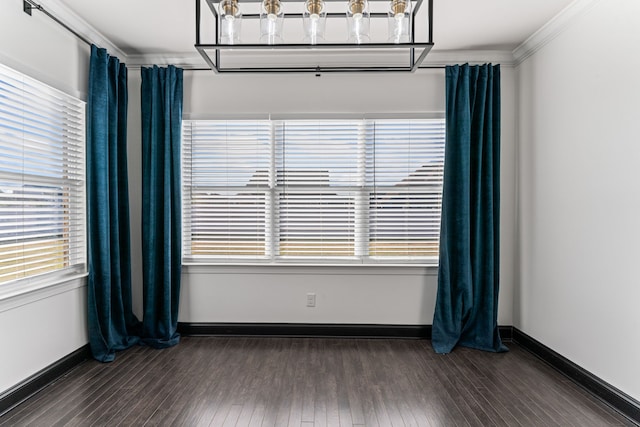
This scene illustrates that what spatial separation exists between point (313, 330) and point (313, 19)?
2.79m

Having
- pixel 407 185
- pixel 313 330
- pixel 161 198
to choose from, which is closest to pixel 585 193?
pixel 407 185

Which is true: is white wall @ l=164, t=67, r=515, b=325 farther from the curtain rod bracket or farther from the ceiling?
the curtain rod bracket

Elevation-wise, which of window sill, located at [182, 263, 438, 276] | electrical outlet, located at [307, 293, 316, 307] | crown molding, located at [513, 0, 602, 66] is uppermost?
crown molding, located at [513, 0, 602, 66]

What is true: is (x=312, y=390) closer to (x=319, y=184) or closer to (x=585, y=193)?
(x=319, y=184)

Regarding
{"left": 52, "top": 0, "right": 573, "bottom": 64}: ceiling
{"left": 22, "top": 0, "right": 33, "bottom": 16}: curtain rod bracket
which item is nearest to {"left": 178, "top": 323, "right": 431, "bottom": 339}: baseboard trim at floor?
{"left": 52, "top": 0, "right": 573, "bottom": 64}: ceiling

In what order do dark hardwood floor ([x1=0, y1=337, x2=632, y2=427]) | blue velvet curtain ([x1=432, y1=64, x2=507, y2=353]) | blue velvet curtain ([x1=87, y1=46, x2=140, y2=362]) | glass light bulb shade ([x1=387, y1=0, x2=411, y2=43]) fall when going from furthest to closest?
blue velvet curtain ([x1=432, y1=64, x2=507, y2=353])
blue velvet curtain ([x1=87, y1=46, x2=140, y2=362])
dark hardwood floor ([x1=0, y1=337, x2=632, y2=427])
glass light bulb shade ([x1=387, y1=0, x2=411, y2=43])

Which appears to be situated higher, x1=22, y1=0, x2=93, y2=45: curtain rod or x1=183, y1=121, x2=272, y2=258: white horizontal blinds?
x1=22, y1=0, x2=93, y2=45: curtain rod

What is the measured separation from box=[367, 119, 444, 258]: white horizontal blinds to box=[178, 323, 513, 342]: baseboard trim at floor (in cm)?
71

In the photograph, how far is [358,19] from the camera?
5.96 ft

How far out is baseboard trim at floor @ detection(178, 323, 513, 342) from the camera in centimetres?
370

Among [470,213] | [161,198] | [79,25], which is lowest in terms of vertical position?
[470,213]

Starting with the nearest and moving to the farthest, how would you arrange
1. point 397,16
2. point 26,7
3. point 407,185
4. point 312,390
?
point 397,16 → point 26,7 → point 312,390 → point 407,185

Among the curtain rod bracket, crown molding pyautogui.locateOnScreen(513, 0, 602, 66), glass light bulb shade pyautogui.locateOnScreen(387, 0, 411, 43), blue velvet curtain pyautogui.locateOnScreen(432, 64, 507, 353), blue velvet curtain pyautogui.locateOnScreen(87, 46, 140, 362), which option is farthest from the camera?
blue velvet curtain pyautogui.locateOnScreen(432, 64, 507, 353)

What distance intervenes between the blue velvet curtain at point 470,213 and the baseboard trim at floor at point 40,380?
2981 millimetres
